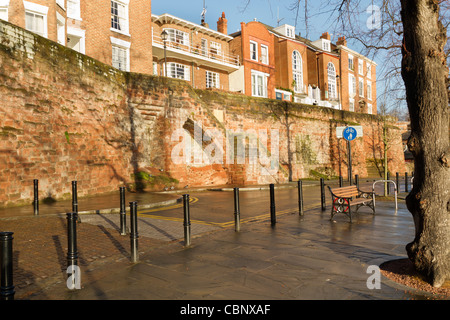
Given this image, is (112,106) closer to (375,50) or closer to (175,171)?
(175,171)

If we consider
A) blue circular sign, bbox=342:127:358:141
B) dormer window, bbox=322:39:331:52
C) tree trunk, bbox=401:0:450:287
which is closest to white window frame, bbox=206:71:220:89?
blue circular sign, bbox=342:127:358:141

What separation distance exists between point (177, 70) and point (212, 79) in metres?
4.00

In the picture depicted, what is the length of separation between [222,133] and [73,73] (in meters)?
8.45

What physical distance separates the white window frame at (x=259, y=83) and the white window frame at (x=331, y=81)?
1249cm

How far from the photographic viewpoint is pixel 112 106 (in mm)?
14945

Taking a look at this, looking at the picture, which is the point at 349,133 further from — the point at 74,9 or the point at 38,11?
the point at 74,9

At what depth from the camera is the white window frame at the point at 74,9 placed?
19547 millimetres

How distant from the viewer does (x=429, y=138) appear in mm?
3947

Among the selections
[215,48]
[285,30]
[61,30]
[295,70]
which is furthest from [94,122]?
[285,30]

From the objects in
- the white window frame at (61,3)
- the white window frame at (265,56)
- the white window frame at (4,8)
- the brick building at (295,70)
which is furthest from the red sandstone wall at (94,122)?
the white window frame at (265,56)

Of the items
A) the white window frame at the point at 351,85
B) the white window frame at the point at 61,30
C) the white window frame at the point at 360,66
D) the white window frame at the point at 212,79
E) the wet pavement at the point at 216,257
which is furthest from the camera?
the white window frame at the point at 360,66

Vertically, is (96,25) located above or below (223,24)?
below

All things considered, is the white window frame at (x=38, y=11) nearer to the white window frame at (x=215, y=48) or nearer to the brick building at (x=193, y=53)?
the brick building at (x=193, y=53)

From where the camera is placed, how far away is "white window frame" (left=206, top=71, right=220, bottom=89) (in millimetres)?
29219
